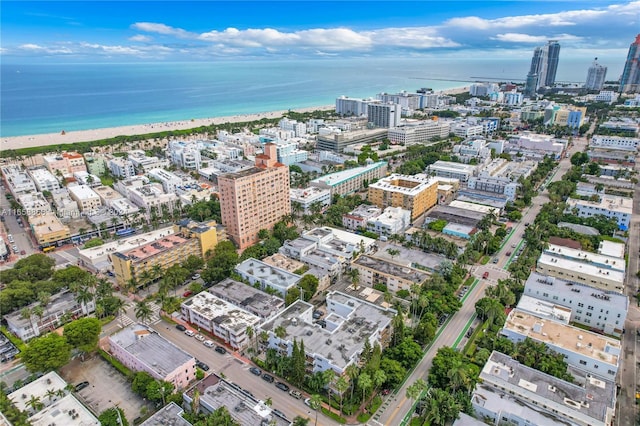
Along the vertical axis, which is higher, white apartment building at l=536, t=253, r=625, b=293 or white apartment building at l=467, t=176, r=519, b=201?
white apartment building at l=467, t=176, r=519, b=201

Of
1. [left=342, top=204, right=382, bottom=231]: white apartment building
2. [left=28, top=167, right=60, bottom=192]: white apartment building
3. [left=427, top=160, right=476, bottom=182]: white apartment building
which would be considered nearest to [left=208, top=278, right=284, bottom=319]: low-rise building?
[left=342, top=204, right=382, bottom=231]: white apartment building

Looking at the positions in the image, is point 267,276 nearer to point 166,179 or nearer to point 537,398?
point 537,398

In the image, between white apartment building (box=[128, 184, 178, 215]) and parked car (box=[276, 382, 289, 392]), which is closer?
parked car (box=[276, 382, 289, 392])

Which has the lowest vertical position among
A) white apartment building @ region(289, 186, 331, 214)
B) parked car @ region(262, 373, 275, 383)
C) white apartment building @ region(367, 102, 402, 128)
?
parked car @ region(262, 373, 275, 383)

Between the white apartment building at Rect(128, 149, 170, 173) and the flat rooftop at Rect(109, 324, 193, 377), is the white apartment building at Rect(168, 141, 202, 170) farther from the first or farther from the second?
the flat rooftop at Rect(109, 324, 193, 377)

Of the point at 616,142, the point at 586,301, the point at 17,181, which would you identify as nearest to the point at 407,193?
the point at 586,301

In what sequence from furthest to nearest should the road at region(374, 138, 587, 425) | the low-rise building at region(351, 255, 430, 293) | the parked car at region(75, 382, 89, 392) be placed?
the low-rise building at region(351, 255, 430, 293) → the parked car at region(75, 382, 89, 392) → the road at region(374, 138, 587, 425)

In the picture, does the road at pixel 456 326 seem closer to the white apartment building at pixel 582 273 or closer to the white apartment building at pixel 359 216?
the white apartment building at pixel 582 273
